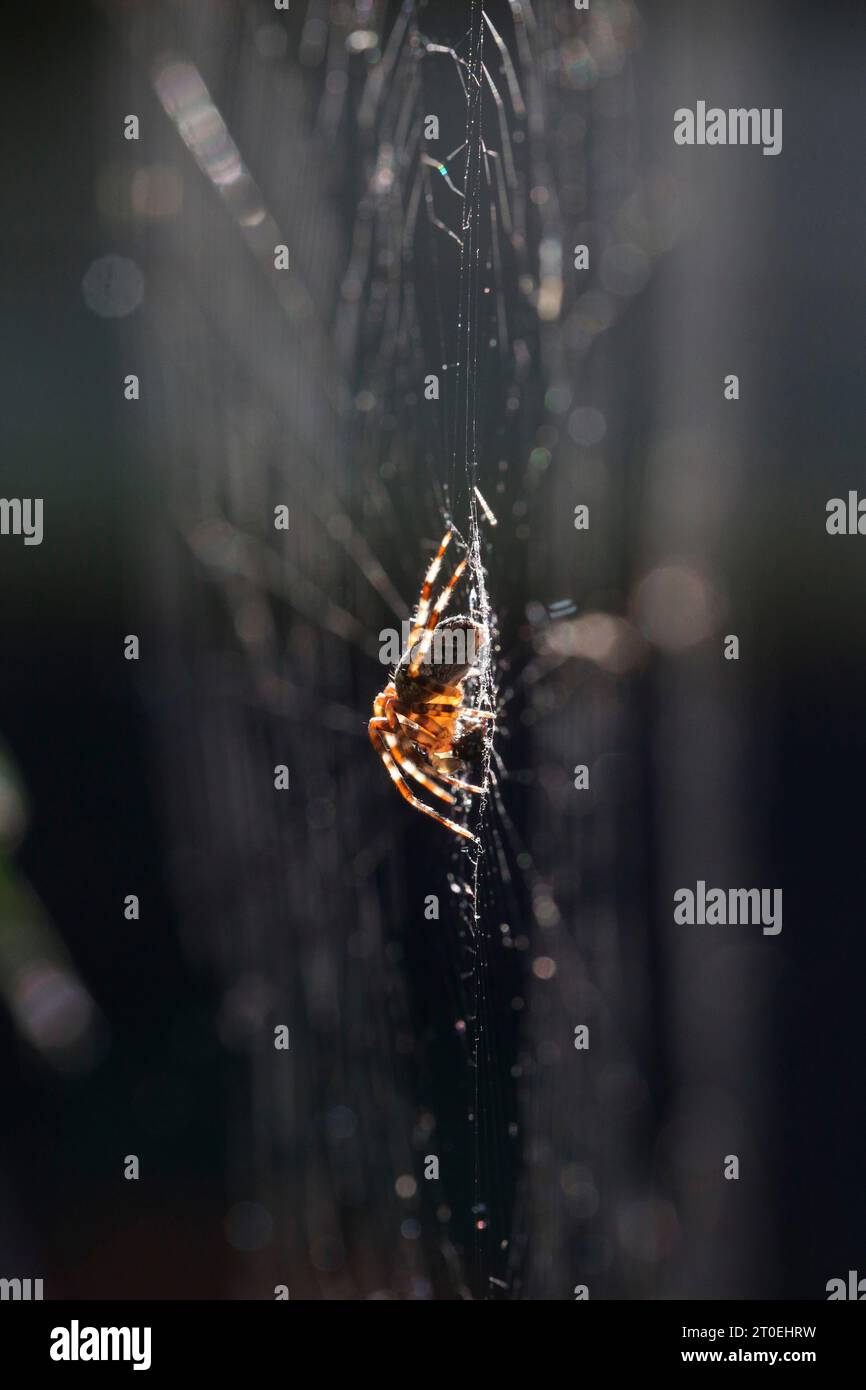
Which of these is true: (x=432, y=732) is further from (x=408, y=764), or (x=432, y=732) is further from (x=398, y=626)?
(x=398, y=626)

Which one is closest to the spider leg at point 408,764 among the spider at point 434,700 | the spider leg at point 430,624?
the spider at point 434,700

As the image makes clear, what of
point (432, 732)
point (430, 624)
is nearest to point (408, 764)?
point (432, 732)

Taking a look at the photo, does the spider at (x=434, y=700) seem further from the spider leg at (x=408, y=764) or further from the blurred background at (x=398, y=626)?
the blurred background at (x=398, y=626)

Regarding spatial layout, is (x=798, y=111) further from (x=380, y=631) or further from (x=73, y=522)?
(x=73, y=522)

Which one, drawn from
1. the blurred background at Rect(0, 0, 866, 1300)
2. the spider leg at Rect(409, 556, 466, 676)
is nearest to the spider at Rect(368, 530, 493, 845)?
the spider leg at Rect(409, 556, 466, 676)

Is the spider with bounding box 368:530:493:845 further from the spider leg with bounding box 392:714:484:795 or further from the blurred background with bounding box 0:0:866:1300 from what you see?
the blurred background with bounding box 0:0:866:1300
